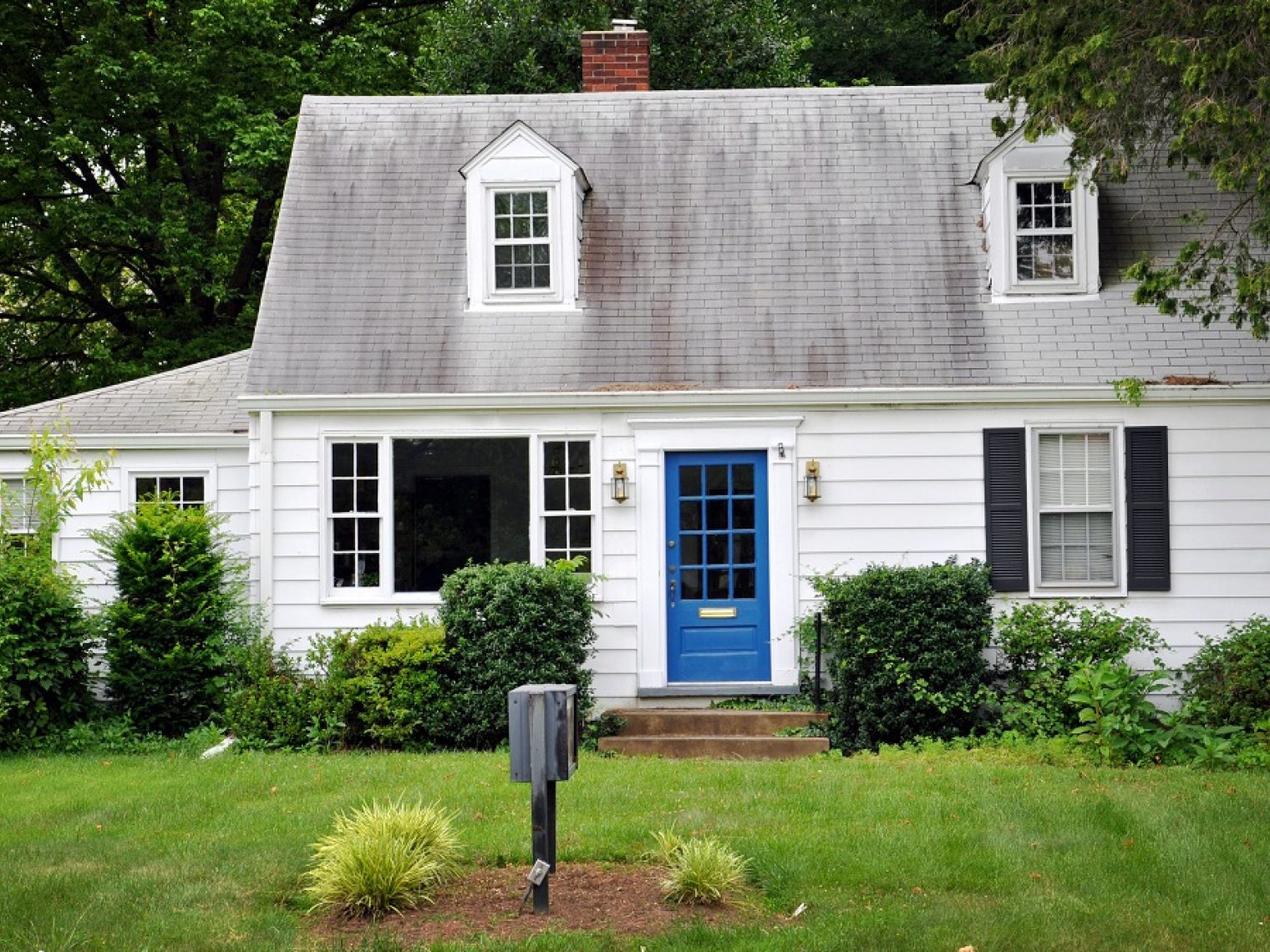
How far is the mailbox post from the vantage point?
660 cm

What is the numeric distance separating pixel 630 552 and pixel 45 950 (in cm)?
752

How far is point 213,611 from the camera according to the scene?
12.6 m

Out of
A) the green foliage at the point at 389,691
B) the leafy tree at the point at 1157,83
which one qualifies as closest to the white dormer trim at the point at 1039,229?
the leafy tree at the point at 1157,83

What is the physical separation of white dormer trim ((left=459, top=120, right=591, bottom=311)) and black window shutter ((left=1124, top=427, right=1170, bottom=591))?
5720mm

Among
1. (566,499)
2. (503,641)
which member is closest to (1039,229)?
(566,499)

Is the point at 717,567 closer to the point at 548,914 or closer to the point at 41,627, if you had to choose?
the point at 41,627

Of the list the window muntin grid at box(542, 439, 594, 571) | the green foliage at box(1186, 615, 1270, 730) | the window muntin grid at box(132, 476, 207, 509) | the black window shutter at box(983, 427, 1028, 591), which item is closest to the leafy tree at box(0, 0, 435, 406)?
the window muntin grid at box(132, 476, 207, 509)

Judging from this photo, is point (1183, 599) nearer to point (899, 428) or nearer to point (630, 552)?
point (899, 428)

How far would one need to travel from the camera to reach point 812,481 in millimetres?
12883

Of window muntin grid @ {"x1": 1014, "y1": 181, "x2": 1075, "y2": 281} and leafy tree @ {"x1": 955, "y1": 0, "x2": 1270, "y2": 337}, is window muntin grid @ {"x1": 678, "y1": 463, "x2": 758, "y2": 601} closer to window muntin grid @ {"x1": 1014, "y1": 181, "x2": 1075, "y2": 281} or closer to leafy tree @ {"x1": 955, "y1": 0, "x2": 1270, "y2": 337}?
window muntin grid @ {"x1": 1014, "y1": 181, "x2": 1075, "y2": 281}

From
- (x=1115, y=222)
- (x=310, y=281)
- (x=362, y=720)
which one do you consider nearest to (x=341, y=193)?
(x=310, y=281)

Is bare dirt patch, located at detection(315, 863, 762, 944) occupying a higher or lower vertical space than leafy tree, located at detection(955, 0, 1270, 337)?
lower

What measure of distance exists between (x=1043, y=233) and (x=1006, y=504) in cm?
294

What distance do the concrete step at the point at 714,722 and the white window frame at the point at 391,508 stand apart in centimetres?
158
